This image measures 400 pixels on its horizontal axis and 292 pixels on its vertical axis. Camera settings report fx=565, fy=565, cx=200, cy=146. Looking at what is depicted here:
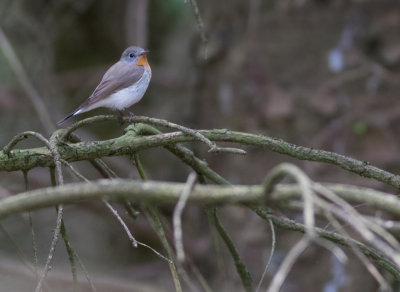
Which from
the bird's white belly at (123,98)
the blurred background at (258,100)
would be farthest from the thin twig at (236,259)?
the bird's white belly at (123,98)

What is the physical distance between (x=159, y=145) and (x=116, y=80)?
198 cm

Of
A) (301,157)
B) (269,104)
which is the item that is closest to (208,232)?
(269,104)

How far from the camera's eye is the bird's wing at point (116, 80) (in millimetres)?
4502

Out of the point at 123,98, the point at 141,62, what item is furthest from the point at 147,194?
the point at 141,62

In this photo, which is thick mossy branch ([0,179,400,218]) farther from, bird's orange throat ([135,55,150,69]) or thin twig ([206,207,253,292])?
bird's orange throat ([135,55,150,69])

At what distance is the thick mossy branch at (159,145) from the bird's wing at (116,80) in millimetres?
1530

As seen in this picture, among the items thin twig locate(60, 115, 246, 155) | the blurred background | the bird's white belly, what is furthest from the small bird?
thin twig locate(60, 115, 246, 155)

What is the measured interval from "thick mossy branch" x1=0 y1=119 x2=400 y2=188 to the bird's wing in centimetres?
153

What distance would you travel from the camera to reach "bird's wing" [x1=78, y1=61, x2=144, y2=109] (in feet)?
14.8

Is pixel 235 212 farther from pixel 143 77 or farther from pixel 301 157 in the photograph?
pixel 301 157

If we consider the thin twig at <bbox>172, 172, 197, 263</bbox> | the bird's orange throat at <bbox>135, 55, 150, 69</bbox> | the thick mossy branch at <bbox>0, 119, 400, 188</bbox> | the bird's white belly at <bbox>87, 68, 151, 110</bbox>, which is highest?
the bird's orange throat at <bbox>135, 55, 150, 69</bbox>

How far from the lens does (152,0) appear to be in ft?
25.6

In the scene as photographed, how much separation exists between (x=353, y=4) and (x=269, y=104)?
1133mm

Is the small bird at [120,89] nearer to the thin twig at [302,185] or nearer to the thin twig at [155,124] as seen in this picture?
the thin twig at [155,124]
